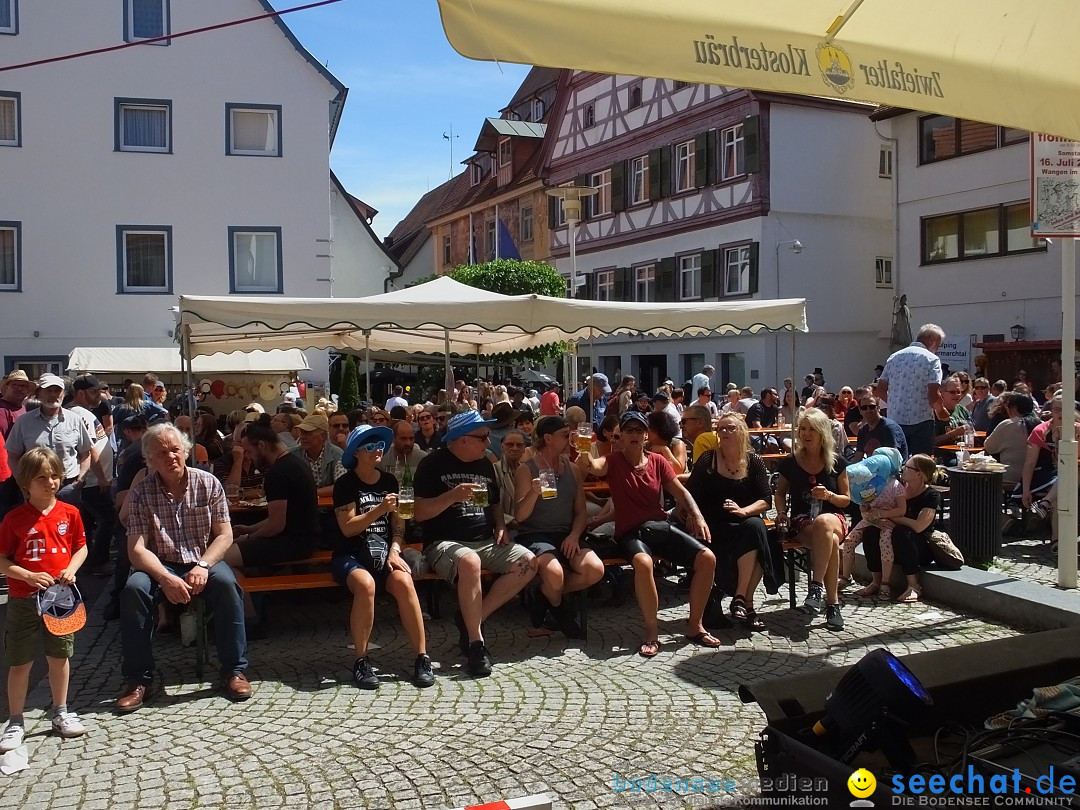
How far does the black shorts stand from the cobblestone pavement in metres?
0.50

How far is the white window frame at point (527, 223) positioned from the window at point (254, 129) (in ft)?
63.6

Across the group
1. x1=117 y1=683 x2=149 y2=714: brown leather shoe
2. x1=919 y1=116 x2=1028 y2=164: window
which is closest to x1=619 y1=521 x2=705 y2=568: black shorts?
x1=117 y1=683 x2=149 y2=714: brown leather shoe

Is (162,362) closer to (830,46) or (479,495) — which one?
(479,495)

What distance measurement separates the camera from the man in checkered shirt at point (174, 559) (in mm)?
5270

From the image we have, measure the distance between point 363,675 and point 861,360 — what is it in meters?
25.5

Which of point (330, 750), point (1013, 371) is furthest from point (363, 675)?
point (1013, 371)

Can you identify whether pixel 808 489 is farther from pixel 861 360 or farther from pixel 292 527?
pixel 861 360

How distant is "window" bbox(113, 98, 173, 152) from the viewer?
68.8 ft

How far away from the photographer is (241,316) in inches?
284

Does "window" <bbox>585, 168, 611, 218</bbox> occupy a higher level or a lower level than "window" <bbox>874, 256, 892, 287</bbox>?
higher

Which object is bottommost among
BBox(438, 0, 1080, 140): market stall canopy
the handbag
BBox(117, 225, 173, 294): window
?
the handbag

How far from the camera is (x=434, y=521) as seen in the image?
6367mm

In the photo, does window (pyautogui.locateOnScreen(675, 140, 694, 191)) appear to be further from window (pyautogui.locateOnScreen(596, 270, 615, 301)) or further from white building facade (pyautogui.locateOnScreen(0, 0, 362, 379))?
white building facade (pyautogui.locateOnScreen(0, 0, 362, 379))

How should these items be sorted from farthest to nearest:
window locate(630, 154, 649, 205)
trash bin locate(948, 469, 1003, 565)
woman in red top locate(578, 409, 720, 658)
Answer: window locate(630, 154, 649, 205)
trash bin locate(948, 469, 1003, 565)
woman in red top locate(578, 409, 720, 658)
